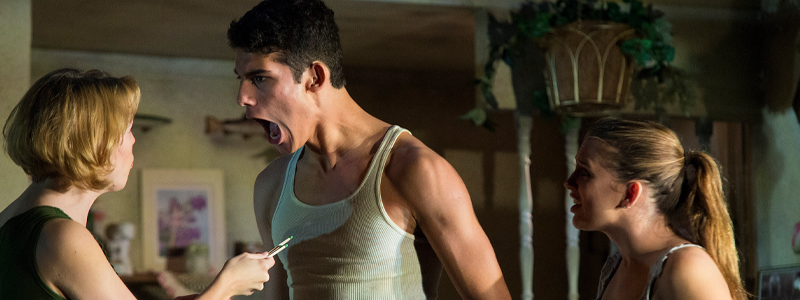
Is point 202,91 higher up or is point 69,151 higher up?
point 69,151

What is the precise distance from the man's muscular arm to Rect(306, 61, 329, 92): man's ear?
247mm

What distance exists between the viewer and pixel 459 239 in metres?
1.28

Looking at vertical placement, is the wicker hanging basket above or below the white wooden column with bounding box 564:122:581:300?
above

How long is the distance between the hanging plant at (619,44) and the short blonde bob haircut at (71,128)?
1989mm

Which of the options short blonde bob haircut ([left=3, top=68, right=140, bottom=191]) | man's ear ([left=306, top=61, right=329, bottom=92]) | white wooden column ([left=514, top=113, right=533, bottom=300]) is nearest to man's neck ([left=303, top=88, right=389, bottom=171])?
man's ear ([left=306, top=61, right=329, bottom=92])

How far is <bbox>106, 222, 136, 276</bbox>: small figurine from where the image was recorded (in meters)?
4.38

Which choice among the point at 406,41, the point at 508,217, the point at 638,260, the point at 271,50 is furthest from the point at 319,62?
the point at 508,217

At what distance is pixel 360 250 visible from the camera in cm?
133

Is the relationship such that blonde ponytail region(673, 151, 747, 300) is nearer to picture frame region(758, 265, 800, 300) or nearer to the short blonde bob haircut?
the short blonde bob haircut

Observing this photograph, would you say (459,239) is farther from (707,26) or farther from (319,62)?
(707,26)

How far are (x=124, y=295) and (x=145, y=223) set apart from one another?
3596 mm

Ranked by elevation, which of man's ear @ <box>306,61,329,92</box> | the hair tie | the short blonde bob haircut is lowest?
the hair tie

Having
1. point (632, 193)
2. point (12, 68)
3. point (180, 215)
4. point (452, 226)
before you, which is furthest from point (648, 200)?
point (180, 215)

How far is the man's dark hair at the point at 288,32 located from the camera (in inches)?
53.7
